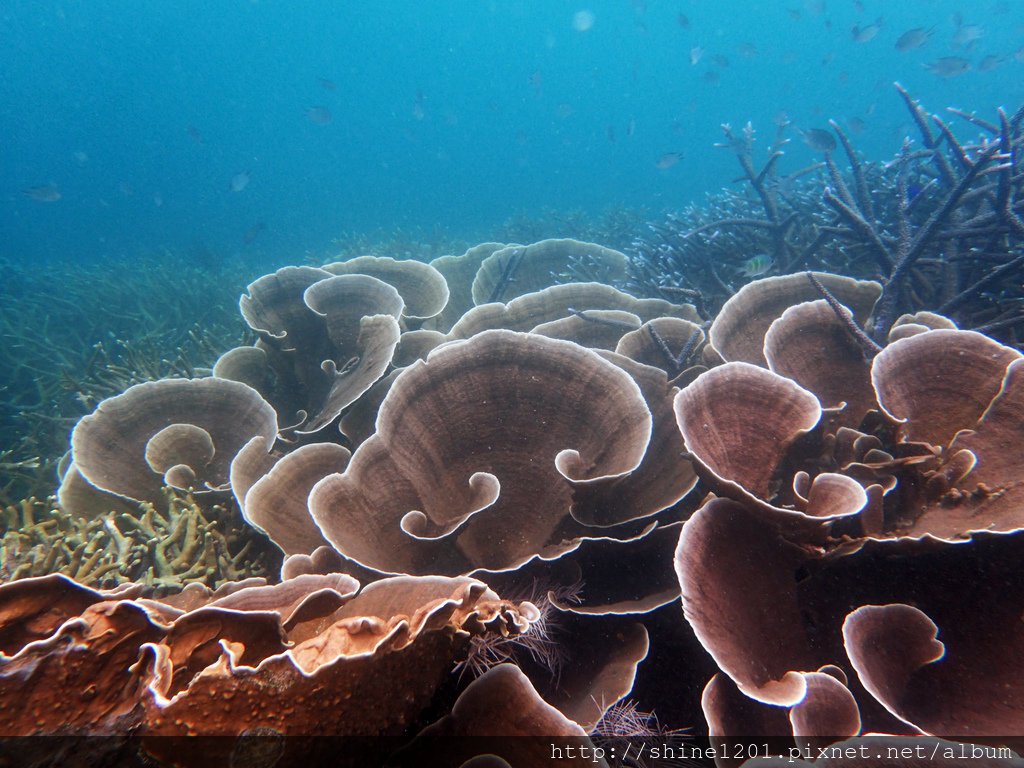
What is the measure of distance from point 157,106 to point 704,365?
392 feet

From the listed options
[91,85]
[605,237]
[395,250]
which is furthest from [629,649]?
[91,85]

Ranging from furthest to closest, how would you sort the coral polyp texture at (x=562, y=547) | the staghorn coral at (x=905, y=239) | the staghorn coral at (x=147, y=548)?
1. the staghorn coral at (x=905, y=239)
2. the staghorn coral at (x=147, y=548)
3. the coral polyp texture at (x=562, y=547)

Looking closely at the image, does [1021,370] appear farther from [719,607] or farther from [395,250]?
[395,250]

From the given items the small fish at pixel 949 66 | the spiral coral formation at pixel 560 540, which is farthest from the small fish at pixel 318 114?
the spiral coral formation at pixel 560 540

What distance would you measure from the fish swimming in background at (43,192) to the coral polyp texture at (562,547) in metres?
16.0

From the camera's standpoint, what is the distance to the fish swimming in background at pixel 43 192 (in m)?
14.1

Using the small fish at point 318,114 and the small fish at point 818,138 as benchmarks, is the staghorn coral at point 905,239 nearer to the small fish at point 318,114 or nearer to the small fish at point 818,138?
the small fish at point 818,138

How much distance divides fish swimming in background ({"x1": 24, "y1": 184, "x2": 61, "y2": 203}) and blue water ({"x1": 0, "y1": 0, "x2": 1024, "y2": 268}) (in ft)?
135

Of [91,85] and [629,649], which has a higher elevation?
[91,85]

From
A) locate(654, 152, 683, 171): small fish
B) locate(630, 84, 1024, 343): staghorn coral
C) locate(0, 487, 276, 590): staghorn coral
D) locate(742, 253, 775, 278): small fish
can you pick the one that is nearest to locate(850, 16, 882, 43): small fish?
locate(654, 152, 683, 171): small fish

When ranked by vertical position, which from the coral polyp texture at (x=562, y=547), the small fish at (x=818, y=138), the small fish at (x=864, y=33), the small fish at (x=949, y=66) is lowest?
the coral polyp texture at (x=562, y=547)

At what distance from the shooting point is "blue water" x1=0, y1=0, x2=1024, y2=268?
218 ft

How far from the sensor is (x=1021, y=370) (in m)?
1.85

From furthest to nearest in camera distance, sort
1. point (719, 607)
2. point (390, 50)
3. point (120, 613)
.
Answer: point (390, 50) → point (719, 607) → point (120, 613)
